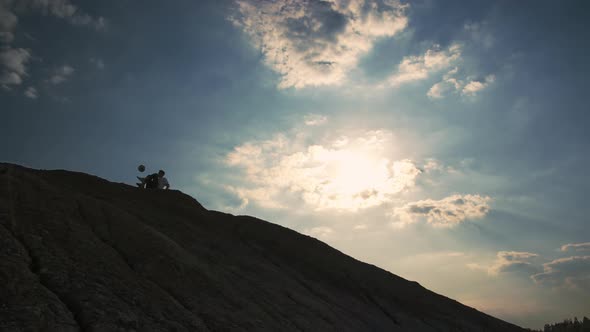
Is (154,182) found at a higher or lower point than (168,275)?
higher

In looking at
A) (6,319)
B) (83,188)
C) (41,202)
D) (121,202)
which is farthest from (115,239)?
(83,188)

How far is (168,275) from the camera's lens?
9.75 m

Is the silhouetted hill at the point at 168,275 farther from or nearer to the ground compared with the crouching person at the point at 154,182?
nearer to the ground

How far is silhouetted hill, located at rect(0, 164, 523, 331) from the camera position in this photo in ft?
23.1

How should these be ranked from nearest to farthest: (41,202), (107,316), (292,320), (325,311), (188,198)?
(107,316) → (292,320) → (41,202) → (325,311) → (188,198)

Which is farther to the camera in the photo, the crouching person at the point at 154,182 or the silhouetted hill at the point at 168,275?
the crouching person at the point at 154,182

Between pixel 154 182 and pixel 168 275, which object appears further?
pixel 154 182

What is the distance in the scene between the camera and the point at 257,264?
14.9 m

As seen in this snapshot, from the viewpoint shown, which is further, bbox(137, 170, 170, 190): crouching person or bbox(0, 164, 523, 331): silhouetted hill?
bbox(137, 170, 170, 190): crouching person

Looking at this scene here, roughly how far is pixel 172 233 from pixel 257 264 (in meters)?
3.45

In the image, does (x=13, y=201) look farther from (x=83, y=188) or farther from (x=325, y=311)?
(x=325, y=311)

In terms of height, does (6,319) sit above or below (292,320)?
below

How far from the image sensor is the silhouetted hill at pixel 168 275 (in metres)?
7.04

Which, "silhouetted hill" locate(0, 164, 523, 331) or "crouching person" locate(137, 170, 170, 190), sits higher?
"crouching person" locate(137, 170, 170, 190)
